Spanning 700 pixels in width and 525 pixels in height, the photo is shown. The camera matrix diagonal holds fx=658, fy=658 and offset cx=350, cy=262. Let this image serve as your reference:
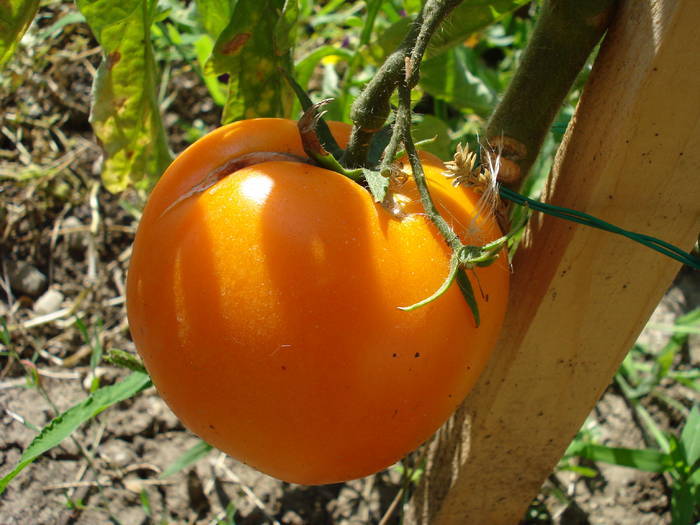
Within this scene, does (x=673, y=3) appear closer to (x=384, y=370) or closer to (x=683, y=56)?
(x=683, y=56)

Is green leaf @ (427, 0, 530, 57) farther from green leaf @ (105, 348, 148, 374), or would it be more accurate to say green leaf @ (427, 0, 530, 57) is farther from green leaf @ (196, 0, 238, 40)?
green leaf @ (105, 348, 148, 374)

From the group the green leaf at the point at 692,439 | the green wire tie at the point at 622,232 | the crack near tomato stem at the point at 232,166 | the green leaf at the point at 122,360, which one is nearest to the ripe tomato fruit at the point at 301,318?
the crack near tomato stem at the point at 232,166

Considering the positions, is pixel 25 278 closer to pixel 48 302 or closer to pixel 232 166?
pixel 48 302

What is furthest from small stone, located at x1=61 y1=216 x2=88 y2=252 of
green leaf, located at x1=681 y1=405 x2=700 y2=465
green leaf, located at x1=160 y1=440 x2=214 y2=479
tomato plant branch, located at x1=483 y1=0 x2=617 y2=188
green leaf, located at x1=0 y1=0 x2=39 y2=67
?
green leaf, located at x1=681 y1=405 x2=700 y2=465

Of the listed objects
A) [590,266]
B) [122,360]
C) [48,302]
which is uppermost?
[590,266]

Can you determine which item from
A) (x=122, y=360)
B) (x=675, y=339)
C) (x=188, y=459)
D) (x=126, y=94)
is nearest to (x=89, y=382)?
(x=188, y=459)

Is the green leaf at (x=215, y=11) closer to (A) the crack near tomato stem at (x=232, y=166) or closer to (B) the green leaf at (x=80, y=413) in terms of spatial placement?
(A) the crack near tomato stem at (x=232, y=166)

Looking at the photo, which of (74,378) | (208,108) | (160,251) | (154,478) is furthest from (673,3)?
(208,108)
